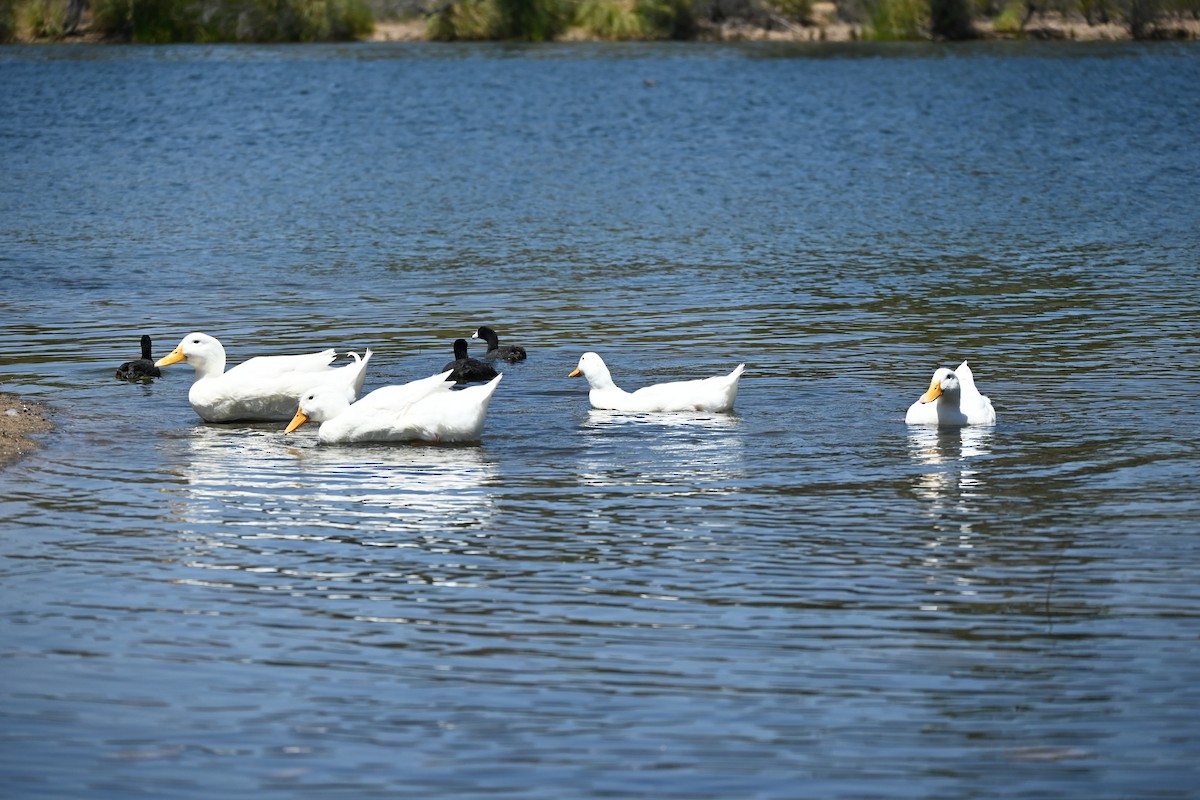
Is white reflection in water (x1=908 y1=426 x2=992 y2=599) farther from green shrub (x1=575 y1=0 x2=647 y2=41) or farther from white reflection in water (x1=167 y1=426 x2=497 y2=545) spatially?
green shrub (x1=575 y1=0 x2=647 y2=41)

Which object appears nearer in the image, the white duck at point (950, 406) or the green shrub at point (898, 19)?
the white duck at point (950, 406)

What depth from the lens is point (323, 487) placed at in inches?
432

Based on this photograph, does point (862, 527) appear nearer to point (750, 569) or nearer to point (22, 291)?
point (750, 569)

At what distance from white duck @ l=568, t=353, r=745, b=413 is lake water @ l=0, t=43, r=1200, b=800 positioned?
0.32 meters

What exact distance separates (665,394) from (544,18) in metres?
77.2

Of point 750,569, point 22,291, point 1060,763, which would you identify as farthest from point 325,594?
point 22,291

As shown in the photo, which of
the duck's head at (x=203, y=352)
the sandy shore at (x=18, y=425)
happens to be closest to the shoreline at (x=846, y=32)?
the duck's head at (x=203, y=352)

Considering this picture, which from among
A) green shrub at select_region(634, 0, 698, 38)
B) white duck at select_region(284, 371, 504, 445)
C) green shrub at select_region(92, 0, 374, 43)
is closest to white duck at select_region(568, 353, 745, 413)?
white duck at select_region(284, 371, 504, 445)

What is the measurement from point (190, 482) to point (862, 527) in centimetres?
439

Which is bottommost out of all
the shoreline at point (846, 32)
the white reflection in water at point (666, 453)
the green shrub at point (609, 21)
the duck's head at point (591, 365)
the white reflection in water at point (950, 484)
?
the white reflection in water at point (950, 484)

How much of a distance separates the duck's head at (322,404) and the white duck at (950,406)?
424 centimetres

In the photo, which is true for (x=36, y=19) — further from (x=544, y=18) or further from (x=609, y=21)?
(x=609, y=21)

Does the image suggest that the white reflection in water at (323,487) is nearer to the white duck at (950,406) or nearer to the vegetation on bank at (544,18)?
the white duck at (950,406)

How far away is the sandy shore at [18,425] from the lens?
1201 cm
